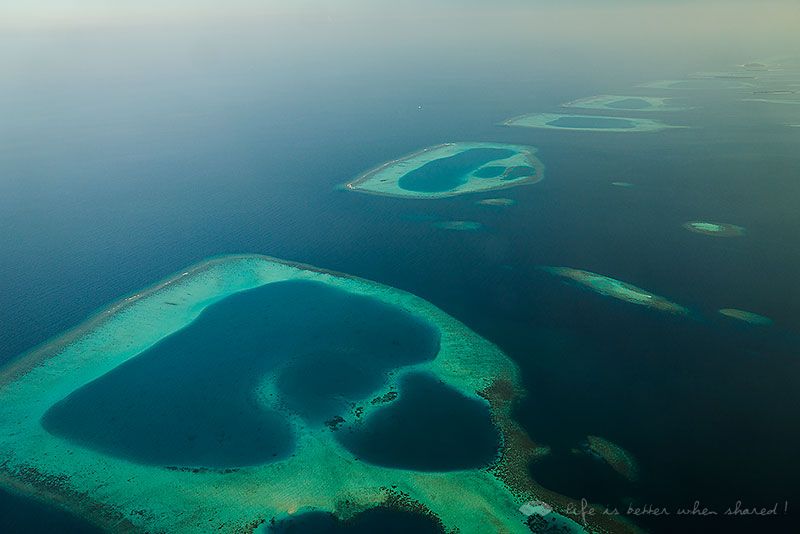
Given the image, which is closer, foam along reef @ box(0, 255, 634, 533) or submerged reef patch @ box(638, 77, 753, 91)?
foam along reef @ box(0, 255, 634, 533)

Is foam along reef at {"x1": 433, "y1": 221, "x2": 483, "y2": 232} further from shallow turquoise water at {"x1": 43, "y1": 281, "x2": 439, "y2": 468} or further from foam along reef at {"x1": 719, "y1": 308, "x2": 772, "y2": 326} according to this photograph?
foam along reef at {"x1": 719, "y1": 308, "x2": 772, "y2": 326}

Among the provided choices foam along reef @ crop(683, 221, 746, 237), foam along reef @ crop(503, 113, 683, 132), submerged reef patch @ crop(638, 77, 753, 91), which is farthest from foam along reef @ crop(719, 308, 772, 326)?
submerged reef patch @ crop(638, 77, 753, 91)

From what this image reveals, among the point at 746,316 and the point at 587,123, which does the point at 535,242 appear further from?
the point at 587,123

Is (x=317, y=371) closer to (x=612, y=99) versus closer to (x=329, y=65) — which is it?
(x=612, y=99)

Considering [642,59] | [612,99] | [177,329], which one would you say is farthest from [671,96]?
[177,329]

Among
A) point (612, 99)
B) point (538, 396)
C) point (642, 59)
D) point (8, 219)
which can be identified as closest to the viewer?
point (538, 396)

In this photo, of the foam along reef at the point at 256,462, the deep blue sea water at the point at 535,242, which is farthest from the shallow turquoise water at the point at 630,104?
the foam along reef at the point at 256,462

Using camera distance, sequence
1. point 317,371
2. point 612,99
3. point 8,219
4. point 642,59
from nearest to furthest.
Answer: point 317,371 < point 8,219 < point 612,99 < point 642,59

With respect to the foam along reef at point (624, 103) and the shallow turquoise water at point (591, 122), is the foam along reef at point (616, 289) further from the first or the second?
the foam along reef at point (624, 103)

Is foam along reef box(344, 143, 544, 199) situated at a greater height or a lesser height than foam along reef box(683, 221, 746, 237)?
greater
